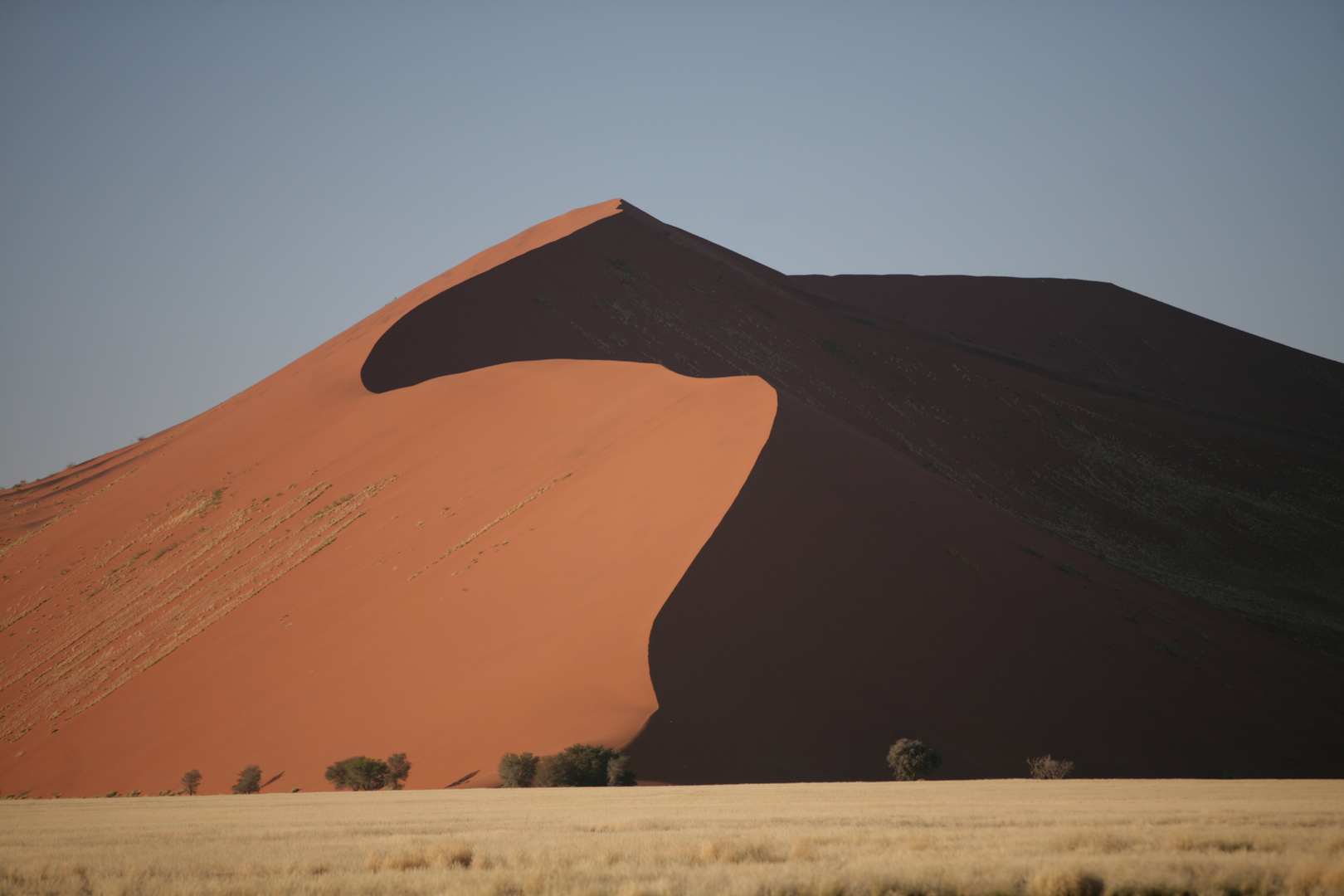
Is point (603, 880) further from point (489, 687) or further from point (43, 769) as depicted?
point (43, 769)

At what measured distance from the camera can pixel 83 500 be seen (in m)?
36.8

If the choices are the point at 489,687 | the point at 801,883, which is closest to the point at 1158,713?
the point at 489,687

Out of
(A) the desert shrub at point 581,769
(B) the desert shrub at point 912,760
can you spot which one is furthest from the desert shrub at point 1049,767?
(A) the desert shrub at point 581,769

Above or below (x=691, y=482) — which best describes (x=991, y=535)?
below

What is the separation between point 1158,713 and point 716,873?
546 inches

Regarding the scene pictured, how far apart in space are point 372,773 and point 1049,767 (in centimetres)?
1022

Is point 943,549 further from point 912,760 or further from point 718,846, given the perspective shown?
point 718,846

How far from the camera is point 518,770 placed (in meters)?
13.4

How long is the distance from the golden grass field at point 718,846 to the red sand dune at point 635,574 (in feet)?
11.7

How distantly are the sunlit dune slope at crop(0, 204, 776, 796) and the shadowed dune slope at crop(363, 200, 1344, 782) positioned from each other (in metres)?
1.48

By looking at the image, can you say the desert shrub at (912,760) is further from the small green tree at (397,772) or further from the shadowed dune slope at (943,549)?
the small green tree at (397,772)

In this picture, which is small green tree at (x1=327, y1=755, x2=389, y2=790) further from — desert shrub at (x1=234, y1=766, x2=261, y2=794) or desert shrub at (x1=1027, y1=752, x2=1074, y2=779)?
desert shrub at (x1=1027, y1=752, x2=1074, y2=779)

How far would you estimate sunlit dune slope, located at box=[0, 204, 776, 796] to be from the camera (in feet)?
51.5

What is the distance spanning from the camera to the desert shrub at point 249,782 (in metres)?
15.6
